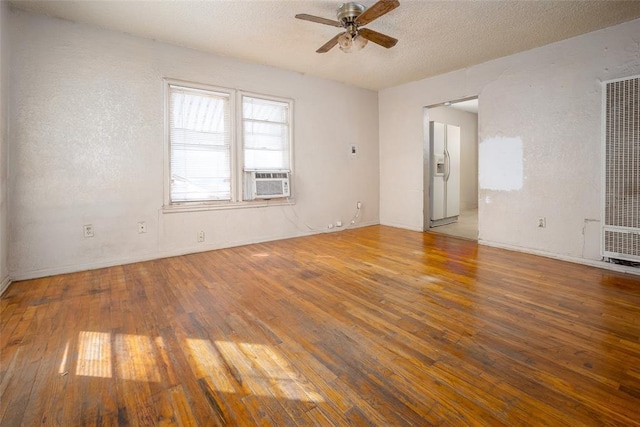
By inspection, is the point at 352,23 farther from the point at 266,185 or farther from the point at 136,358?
the point at 136,358

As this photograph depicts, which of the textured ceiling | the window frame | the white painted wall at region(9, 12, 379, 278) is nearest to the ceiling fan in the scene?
the textured ceiling

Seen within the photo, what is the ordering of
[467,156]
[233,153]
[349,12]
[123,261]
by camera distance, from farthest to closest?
1. [467,156]
2. [233,153]
3. [123,261]
4. [349,12]

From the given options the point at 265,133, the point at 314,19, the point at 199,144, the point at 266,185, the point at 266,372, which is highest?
the point at 314,19

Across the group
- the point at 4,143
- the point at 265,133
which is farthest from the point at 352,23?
the point at 4,143

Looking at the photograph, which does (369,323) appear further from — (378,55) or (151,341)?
(378,55)

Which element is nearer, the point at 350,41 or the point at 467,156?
the point at 350,41

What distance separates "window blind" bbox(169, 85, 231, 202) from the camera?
156 inches

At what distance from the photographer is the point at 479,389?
4.75 ft

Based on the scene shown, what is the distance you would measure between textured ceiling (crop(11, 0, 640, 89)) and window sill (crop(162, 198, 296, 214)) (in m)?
2.04

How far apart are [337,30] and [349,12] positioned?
540 mm

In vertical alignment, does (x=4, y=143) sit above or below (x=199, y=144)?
below

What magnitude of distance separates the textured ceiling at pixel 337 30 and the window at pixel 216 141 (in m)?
0.60

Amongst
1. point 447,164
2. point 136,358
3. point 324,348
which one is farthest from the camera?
point 447,164

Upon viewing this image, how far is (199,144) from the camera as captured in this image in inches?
163
